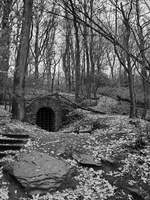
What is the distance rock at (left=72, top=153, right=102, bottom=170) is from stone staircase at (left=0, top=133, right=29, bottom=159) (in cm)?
181

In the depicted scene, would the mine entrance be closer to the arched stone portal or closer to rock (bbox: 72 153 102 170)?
the arched stone portal

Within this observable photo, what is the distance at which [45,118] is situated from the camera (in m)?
16.7

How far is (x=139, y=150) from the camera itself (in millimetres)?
7562

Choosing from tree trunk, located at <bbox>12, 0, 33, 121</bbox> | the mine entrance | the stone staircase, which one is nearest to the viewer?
the stone staircase

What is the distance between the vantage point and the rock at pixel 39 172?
5.34m

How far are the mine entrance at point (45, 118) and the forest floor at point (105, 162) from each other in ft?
19.4

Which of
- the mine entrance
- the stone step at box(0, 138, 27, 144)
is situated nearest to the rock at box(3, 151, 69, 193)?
the stone step at box(0, 138, 27, 144)

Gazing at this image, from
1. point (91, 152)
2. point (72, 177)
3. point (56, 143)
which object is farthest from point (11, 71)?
point (72, 177)

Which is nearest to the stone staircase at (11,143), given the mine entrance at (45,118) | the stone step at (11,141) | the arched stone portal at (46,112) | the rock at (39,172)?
the stone step at (11,141)

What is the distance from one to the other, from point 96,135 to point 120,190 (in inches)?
165

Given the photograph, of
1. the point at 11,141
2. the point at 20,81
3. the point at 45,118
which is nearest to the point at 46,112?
the point at 45,118

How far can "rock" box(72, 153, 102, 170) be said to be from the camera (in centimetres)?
665

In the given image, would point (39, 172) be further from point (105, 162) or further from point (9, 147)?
point (105, 162)

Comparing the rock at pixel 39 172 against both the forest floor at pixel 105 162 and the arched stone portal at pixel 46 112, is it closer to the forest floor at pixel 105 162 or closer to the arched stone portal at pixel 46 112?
the forest floor at pixel 105 162
